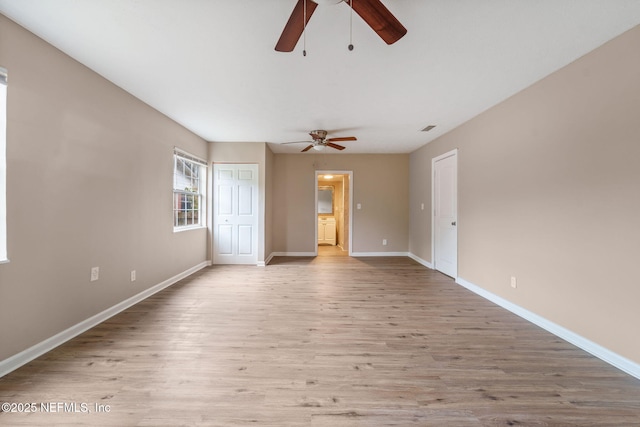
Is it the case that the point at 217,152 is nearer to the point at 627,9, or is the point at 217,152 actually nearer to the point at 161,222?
the point at 161,222

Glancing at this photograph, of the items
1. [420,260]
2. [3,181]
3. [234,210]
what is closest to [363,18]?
[3,181]

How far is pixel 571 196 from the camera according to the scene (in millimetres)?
2092

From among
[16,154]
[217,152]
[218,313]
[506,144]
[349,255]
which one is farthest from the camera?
[349,255]

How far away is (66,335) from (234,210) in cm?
299

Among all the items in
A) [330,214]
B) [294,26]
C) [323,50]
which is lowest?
[330,214]

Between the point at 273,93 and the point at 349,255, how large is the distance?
13.4 feet

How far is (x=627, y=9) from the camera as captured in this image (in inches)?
60.0

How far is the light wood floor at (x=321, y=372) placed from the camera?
135cm

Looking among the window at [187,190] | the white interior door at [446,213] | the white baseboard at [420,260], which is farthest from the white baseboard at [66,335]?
the white baseboard at [420,260]

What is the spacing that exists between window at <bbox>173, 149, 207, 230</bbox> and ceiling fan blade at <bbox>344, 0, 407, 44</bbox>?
3.42 meters

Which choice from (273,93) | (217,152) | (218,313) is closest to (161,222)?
(218,313)

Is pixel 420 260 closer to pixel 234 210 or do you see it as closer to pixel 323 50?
pixel 234 210

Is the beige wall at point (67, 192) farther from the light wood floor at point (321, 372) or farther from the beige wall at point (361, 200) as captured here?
the beige wall at point (361, 200)

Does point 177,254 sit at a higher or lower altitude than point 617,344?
higher
